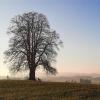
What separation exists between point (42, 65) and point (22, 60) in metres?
3.66

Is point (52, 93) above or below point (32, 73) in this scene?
below

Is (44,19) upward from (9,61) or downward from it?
upward

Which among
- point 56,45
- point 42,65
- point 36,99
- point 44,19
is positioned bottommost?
point 36,99

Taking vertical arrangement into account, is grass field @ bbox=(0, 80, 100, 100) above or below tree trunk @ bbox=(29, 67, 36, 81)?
below

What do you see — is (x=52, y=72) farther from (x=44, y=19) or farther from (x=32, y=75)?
(x=44, y=19)

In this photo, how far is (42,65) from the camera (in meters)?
60.2

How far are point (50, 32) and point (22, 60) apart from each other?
24.6ft

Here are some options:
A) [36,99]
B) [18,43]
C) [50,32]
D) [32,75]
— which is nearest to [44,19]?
[50,32]

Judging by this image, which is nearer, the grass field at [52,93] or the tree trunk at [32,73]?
the grass field at [52,93]

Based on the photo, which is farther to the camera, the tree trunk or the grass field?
the tree trunk

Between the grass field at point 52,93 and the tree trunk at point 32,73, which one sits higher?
the tree trunk at point 32,73

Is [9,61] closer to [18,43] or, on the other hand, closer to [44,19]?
[18,43]

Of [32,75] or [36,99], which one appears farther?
[32,75]

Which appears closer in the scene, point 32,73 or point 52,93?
point 52,93
